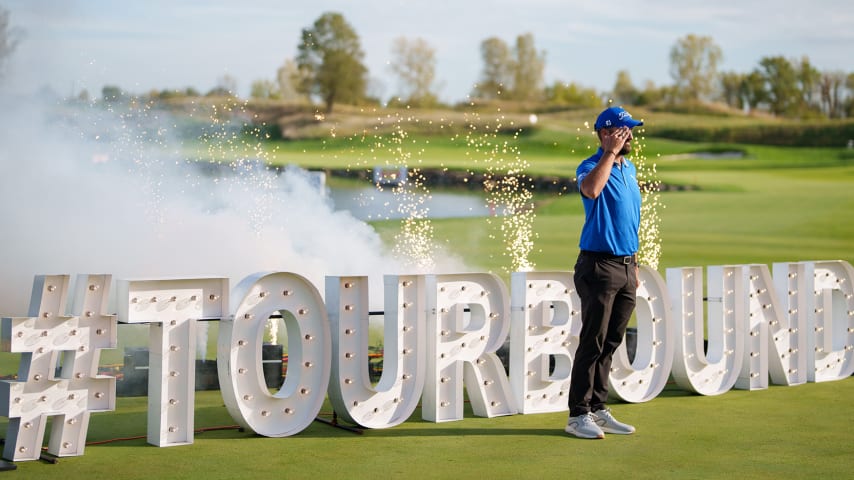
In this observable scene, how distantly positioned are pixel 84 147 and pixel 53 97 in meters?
1.13

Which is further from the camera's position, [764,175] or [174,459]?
[764,175]

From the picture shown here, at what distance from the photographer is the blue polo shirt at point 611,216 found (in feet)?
17.5

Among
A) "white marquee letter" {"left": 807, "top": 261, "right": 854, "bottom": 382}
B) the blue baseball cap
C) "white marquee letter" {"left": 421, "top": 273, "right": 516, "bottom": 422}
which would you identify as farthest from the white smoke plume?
the blue baseball cap

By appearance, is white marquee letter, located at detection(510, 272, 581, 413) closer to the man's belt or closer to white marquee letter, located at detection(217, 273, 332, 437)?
the man's belt

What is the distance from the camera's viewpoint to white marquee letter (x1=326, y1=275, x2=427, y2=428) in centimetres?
573

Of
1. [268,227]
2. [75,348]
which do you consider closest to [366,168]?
[268,227]

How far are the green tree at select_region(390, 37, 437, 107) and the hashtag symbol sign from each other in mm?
19401

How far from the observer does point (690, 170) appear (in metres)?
24.9

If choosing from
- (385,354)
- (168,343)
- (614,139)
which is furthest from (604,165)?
(168,343)

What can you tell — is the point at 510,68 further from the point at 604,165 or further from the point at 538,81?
the point at 604,165

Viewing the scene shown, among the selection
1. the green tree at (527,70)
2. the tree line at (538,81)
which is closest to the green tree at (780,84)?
the tree line at (538,81)

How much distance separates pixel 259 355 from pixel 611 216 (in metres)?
1.80

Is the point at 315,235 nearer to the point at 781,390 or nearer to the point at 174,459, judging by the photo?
the point at 781,390

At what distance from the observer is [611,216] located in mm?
5367
